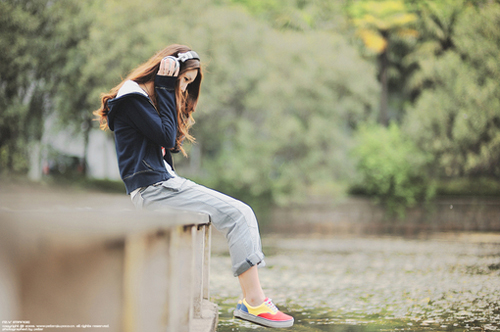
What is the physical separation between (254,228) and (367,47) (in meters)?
24.8

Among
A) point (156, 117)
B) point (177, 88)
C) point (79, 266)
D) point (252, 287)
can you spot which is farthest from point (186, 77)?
point (79, 266)

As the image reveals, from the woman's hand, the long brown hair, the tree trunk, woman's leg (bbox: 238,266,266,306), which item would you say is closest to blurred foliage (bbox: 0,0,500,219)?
the tree trunk

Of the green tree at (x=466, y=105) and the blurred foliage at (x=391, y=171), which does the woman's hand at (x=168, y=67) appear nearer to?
the blurred foliage at (x=391, y=171)

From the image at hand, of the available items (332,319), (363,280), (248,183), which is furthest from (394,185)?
(332,319)

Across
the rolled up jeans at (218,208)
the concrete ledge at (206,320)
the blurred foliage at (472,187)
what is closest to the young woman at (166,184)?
the rolled up jeans at (218,208)

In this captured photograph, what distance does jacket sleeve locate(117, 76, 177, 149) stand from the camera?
307 cm

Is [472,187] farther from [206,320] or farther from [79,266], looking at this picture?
[79,266]

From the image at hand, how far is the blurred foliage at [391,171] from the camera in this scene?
20.3 meters

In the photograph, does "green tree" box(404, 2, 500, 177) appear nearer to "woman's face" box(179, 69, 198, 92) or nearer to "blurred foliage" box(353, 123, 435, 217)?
"blurred foliage" box(353, 123, 435, 217)

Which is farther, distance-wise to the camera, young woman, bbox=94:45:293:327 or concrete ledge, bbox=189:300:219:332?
concrete ledge, bbox=189:300:219:332

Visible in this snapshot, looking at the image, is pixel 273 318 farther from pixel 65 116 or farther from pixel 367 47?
pixel 367 47

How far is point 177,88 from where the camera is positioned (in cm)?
340

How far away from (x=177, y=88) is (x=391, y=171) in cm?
1787

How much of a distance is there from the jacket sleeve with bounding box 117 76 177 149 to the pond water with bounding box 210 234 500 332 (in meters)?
1.55
